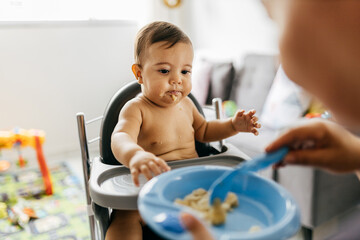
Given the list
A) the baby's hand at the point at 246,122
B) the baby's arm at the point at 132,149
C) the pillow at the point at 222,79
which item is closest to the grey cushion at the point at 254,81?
the pillow at the point at 222,79

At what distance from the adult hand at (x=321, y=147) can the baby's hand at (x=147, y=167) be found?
19 cm

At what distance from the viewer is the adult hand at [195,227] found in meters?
0.37

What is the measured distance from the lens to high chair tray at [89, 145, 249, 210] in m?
0.66

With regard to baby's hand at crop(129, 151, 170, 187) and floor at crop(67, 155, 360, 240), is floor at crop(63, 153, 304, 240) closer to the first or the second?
floor at crop(67, 155, 360, 240)

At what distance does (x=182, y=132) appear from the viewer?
96 centimetres

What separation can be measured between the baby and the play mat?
1.06 m

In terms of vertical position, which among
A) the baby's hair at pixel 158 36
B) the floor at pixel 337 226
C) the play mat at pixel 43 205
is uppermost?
the baby's hair at pixel 158 36

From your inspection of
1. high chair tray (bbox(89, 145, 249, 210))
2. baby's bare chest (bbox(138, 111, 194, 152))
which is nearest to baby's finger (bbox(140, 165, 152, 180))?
high chair tray (bbox(89, 145, 249, 210))

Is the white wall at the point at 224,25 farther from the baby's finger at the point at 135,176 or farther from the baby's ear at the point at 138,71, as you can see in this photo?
the baby's finger at the point at 135,176

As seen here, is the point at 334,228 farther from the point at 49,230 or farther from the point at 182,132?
the point at 49,230

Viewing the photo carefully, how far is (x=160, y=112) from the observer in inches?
36.7

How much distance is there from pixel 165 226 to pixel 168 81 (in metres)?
0.52

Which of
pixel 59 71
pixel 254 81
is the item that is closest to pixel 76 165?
pixel 59 71

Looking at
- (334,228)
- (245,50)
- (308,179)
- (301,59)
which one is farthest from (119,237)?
(245,50)
